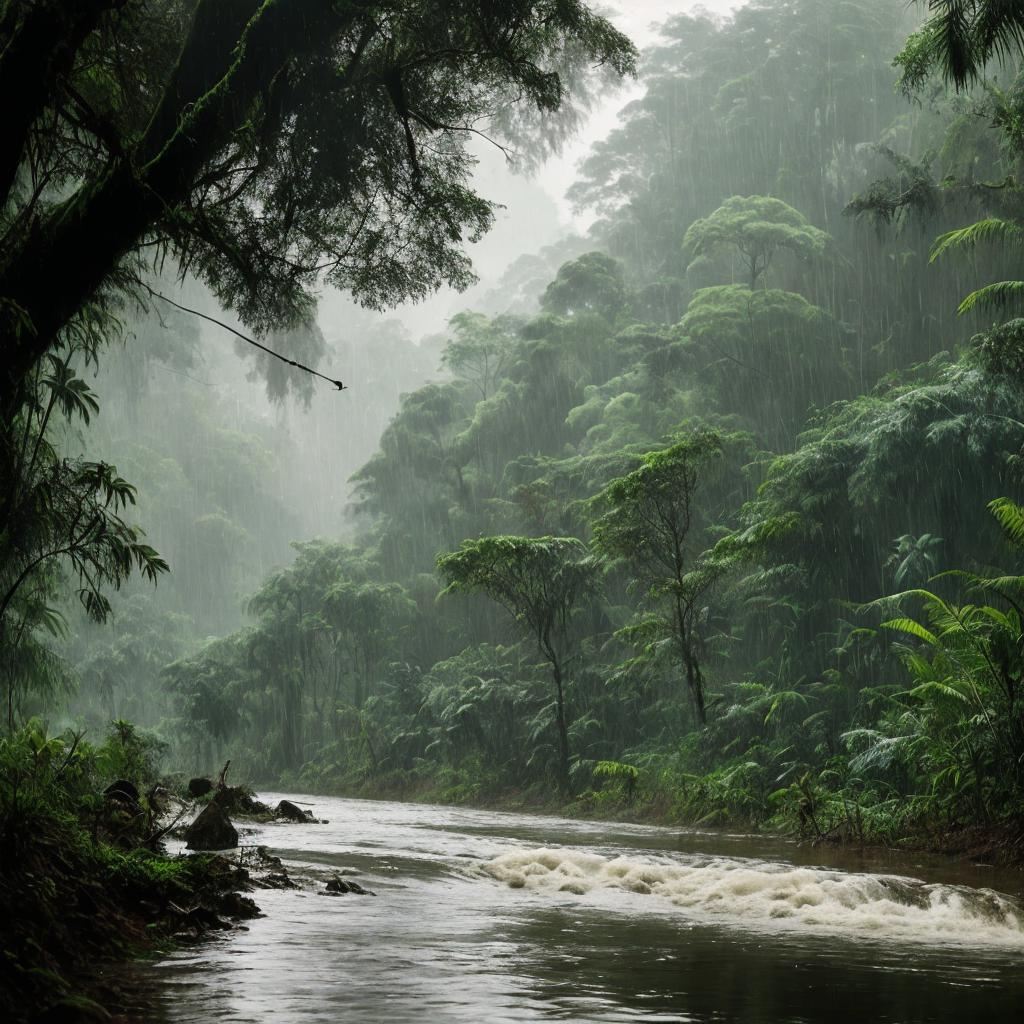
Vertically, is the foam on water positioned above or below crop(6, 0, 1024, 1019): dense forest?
below

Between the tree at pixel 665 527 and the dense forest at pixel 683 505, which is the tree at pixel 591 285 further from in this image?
the tree at pixel 665 527

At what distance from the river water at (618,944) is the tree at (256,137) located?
10.8 ft

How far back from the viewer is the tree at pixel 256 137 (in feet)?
17.8

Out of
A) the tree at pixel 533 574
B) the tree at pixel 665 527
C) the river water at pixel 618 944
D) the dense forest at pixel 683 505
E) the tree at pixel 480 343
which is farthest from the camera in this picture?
the tree at pixel 480 343

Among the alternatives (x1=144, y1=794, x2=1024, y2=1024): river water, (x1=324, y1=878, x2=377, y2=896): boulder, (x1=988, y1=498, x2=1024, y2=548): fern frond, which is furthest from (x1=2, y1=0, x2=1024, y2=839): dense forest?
(x1=324, y1=878, x2=377, y2=896): boulder

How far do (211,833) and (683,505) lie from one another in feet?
37.7

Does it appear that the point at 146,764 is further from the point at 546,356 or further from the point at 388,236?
the point at 546,356

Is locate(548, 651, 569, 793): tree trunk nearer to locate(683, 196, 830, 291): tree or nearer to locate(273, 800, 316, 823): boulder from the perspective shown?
locate(273, 800, 316, 823): boulder

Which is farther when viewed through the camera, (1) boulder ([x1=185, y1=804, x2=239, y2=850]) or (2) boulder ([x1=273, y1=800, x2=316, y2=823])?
(2) boulder ([x1=273, y1=800, x2=316, y2=823])

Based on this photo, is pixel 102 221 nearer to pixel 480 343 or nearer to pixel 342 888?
pixel 342 888

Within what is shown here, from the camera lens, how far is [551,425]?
39844 mm

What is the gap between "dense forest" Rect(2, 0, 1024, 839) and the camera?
40.5 ft

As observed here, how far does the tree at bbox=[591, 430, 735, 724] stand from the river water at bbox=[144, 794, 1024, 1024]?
825 cm

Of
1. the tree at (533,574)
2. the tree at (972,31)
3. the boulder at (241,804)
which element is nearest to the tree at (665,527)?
the tree at (533,574)
